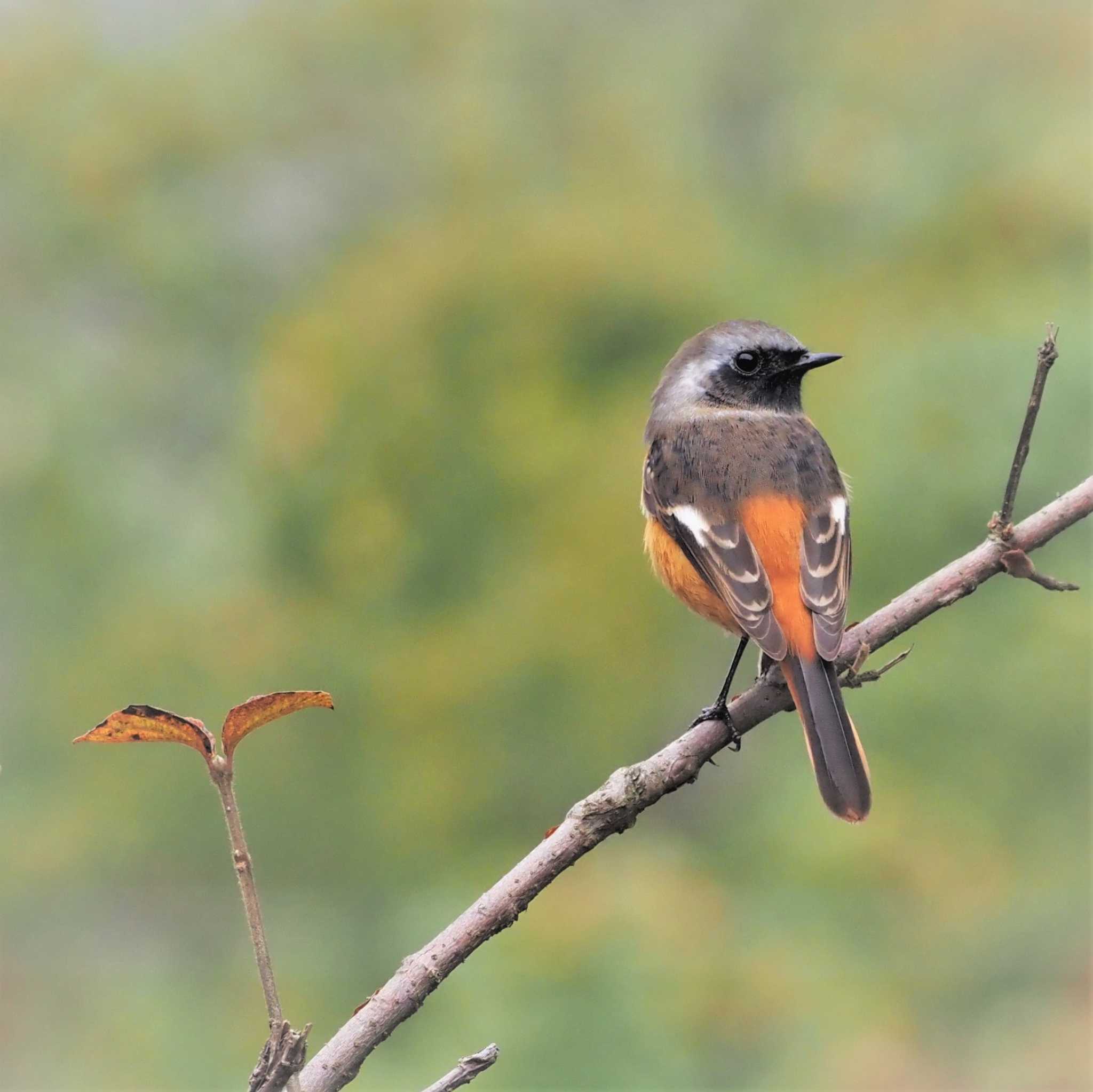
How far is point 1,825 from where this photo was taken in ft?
31.5

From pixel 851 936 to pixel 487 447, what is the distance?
434 centimetres

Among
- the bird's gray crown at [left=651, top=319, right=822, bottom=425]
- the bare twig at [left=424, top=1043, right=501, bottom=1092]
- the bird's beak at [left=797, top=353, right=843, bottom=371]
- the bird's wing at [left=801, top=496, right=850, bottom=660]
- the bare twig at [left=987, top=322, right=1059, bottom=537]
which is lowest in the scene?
the bare twig at [left=424, top=1043, right=501, bottom=1092]

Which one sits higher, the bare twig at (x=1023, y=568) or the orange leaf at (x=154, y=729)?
the bare twig at (x=1023, y=568)

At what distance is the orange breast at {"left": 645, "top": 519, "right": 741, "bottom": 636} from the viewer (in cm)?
339

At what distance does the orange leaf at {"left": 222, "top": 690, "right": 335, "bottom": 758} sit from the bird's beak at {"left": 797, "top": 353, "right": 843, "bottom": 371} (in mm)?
2812

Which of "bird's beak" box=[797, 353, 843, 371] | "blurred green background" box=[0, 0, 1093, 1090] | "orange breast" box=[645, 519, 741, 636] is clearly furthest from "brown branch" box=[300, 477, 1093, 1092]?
"blurred green background" box=[0, 0, 1093, 1090]

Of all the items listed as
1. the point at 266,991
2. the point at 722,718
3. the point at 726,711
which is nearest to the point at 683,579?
the point at 726,711

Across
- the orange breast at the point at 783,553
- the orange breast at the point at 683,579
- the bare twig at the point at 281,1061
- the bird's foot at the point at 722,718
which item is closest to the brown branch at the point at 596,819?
the bird's foot at the point at 722,718

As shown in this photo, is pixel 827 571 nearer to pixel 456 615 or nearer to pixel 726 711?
pixel 726 711

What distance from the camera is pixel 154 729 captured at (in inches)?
47.3

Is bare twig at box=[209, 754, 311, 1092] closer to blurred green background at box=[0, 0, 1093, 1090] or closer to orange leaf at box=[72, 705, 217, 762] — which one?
orange leaf at box=[72, 705, 217, 762]

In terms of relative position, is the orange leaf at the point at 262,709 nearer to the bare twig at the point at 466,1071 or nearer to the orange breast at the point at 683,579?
the bare twig at the point at 466,1071

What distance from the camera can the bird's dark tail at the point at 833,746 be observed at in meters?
2.67

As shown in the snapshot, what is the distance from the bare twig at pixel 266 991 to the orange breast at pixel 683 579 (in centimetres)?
223
